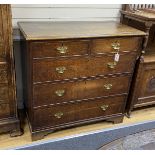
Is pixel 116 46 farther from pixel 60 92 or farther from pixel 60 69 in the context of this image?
pixel 60 92

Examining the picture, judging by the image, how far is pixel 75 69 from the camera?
2.02 metres

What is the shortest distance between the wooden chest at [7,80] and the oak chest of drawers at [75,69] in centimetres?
14

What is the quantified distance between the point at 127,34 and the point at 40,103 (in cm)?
99

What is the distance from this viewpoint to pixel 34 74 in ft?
6.23

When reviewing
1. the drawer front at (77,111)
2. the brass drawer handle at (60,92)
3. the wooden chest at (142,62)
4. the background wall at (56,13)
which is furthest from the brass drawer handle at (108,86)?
the background wall at (56,13)

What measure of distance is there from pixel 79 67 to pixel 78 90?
0.25 meters

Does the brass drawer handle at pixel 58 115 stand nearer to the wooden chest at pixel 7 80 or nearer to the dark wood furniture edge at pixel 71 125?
the dark wood furniture edge at pixel 71 125

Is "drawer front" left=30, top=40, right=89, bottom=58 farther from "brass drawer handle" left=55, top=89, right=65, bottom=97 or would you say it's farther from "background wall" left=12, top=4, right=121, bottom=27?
"background wall" left=12, top=4, right=121, bottom=27

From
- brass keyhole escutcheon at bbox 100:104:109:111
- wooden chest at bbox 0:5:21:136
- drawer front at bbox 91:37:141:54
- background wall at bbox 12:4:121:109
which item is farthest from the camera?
brass keyhole escutcheon at bbox 100:104:109:111

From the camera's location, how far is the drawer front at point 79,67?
75.2 inches

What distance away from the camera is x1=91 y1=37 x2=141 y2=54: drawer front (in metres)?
1.99

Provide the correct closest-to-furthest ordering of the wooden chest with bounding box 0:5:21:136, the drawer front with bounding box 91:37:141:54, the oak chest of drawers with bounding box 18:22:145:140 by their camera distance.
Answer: the wooden chest with bounding box 0:5:21:136 < the oak chest of drawers with bounding box 18:22:145:140 < the drawer front with bounding box 91:37:141:54

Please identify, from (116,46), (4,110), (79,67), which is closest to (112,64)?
(116,46)

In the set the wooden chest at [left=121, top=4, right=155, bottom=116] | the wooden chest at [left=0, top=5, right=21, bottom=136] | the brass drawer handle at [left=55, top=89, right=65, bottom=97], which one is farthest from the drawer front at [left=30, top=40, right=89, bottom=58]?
the wooden chest at [left=121, top=4, right=155, bottom=116]
